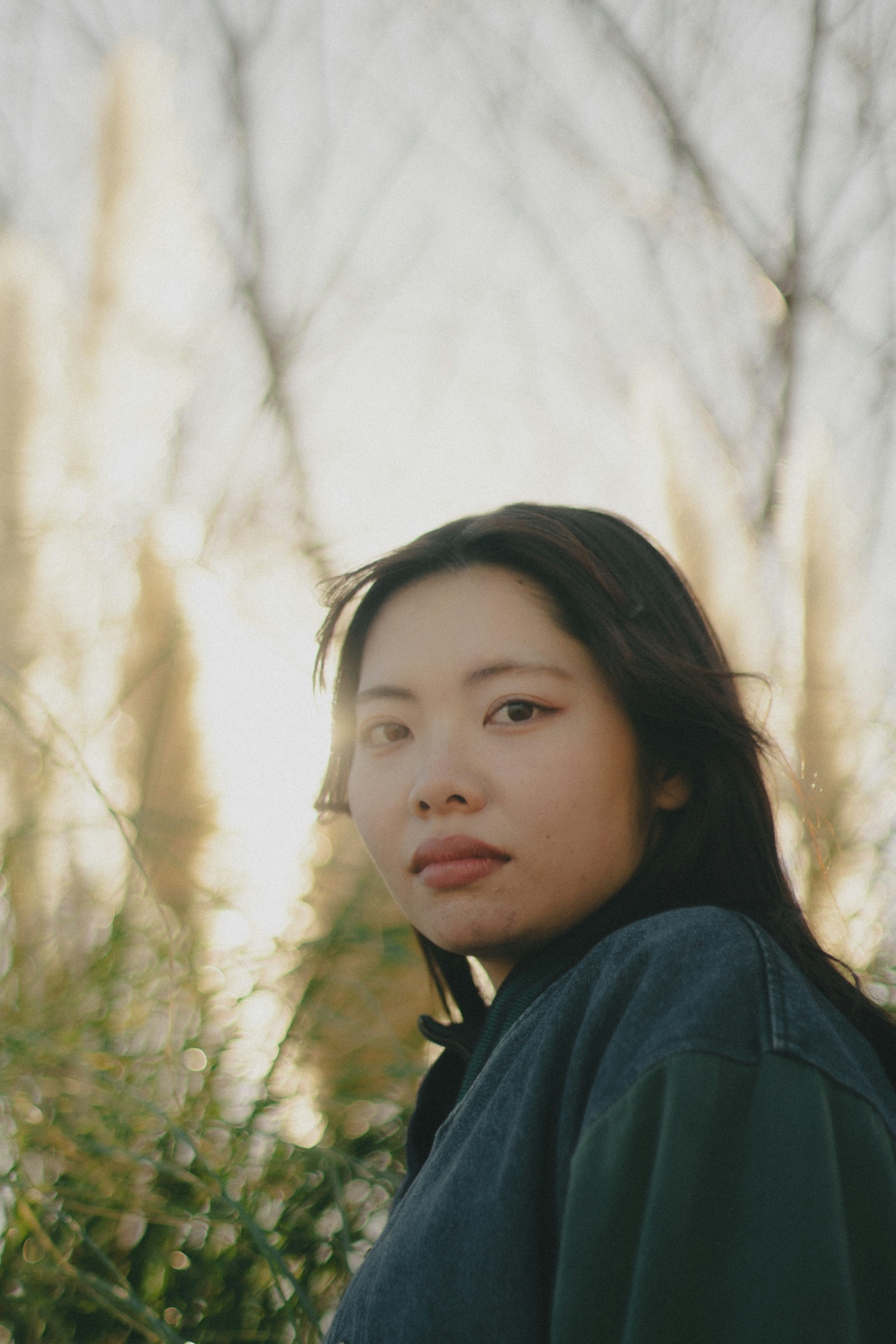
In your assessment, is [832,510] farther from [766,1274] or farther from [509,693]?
[766,1274]

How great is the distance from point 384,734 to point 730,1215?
396mm

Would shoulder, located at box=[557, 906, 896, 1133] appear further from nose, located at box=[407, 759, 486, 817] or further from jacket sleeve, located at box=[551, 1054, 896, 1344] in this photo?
nose, located at box=[407, 759, 486, 817]

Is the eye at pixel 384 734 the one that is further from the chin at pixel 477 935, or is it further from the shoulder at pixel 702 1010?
the shoulder at pixel 702 1010

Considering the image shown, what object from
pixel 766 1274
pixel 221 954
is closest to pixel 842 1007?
pixel 766 1274

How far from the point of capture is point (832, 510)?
5.40 feet

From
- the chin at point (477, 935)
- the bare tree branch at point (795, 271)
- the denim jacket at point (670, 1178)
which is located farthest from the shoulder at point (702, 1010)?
the bare tree branch at point (795, 271)

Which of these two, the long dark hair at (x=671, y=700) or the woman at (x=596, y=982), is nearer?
the woman at (x=596, y=982)

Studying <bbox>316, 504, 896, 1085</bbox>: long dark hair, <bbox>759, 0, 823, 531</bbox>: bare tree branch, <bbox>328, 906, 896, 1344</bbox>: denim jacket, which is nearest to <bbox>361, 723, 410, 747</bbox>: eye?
<bbox>316, 504, 896, 1085</bbox>: long dark hair

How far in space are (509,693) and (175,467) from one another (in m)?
1.56

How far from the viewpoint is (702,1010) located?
42 centimetres

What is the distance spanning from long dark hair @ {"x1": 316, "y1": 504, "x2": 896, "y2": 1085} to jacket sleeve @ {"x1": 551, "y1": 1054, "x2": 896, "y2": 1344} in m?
0.20

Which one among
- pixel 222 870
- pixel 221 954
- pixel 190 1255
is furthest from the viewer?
pixel 222 870

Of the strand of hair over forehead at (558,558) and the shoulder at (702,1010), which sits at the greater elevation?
the strand of hair over forehead at (558,558)

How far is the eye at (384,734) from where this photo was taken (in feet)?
2.32
